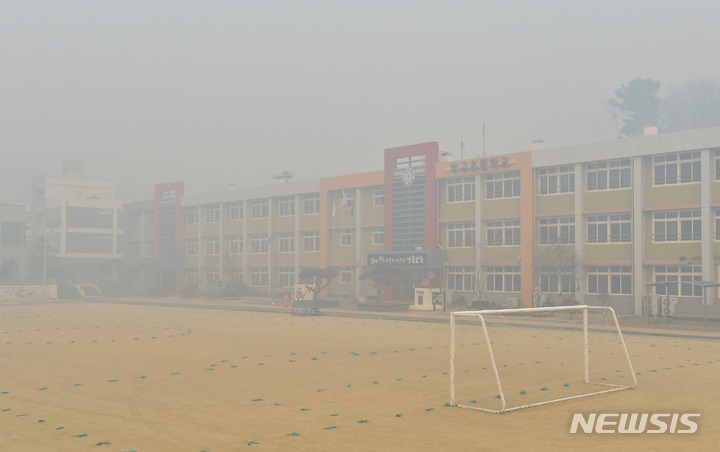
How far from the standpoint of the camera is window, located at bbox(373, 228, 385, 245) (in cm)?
7075

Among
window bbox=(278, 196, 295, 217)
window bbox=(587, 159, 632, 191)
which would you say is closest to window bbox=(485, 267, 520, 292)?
window bbox=(587, 159, 632, 191)

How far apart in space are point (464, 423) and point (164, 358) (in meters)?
13.9

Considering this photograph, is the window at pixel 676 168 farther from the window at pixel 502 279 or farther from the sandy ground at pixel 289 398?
the sandy ground at pixel 289 398

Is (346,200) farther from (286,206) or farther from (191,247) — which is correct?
(191,247)

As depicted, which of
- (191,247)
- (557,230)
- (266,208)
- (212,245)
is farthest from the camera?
(191,247)

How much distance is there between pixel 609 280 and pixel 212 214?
5646 cm

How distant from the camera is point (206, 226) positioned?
93438 mm

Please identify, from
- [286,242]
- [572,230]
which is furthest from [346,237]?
[572,230]

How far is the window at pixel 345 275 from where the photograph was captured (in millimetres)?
73438

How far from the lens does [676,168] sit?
1951 inches

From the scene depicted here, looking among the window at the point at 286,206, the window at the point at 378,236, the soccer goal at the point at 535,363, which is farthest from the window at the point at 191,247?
the soccer goal at the point at 535,363

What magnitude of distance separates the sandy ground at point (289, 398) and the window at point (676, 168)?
21544 millimetres

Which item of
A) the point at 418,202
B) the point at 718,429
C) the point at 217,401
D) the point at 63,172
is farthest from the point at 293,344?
the point at 63,172

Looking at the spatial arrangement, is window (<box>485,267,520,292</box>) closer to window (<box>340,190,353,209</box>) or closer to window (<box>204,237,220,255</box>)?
window (<box>340,190,353,209</box>)
